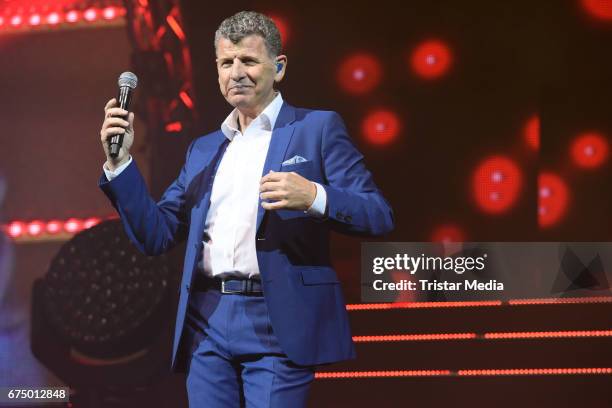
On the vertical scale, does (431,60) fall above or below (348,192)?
above

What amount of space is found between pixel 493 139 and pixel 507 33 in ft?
1.55

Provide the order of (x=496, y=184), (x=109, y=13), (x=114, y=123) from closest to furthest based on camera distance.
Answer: (x=114, y=123) < (x=496, y=184) < (x=109, y=13)

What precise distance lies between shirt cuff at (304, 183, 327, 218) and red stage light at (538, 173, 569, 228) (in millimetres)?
1796

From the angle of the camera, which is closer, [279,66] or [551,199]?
[279,66]

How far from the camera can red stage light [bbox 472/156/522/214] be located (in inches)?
119

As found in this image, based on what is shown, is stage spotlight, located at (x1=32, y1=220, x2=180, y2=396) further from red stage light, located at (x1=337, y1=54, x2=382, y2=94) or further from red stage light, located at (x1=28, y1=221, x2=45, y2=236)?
red stage light, located at (x1=337, y1=54, x2=382, y2=94)

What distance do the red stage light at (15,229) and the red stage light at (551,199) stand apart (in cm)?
229

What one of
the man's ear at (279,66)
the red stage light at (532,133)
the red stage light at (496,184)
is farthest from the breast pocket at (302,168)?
the red stage light at (532,133)

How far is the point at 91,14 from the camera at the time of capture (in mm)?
3246

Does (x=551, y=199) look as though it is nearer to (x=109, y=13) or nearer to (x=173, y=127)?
(x=173, y=127)

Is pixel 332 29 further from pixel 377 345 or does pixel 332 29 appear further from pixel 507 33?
pixel 377 345

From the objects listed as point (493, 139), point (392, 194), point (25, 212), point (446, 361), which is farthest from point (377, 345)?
point (25, 212)

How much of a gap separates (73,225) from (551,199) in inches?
83.0

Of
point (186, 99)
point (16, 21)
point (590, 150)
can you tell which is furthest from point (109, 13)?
point (590, 150)
